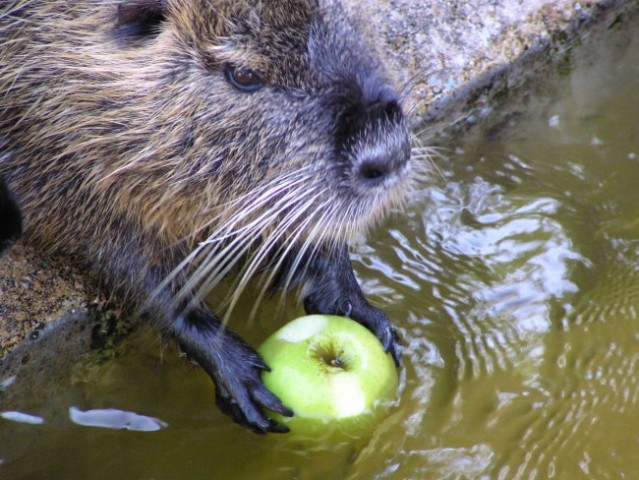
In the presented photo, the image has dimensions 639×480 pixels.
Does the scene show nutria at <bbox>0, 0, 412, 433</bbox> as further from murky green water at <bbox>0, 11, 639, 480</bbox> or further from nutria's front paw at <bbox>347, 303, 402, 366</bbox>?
murky green water at <bbox>0, 11, 639, 480</bbox>

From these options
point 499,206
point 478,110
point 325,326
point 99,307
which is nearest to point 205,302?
point 99,307

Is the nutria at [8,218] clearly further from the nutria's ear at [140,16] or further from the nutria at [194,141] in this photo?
the nutria's ear at [140,16]

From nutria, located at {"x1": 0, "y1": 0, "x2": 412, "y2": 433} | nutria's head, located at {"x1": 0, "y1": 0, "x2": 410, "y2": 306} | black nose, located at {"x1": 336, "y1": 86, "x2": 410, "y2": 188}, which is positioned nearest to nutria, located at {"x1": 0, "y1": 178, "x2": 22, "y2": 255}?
nutria, located at {"x1": 0, "y1": 0, "x2": 412, "y2": 433}

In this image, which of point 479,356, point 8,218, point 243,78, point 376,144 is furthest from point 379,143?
point 8,218

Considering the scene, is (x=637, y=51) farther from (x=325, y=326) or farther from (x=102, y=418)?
(x=102, y=418)

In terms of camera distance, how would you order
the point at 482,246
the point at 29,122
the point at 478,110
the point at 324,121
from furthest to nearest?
1. the point at 478,110
2. the point at 482,246
3. the point at 29,122
4. the point at 324,121

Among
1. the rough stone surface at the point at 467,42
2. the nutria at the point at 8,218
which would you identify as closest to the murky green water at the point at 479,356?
the rough stone surface at the point at 467,42
